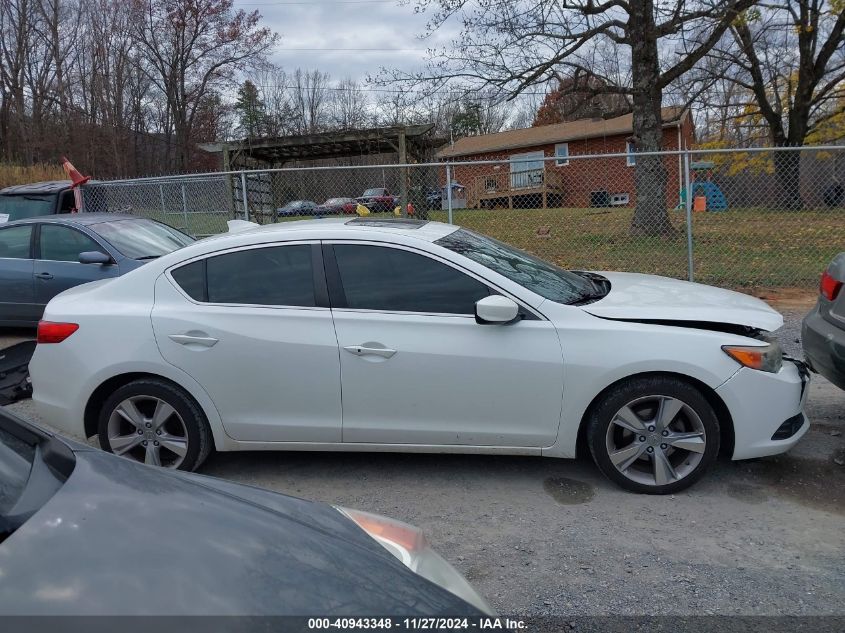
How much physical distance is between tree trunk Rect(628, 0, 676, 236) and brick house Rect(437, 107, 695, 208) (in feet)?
4.20

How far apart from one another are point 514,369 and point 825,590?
178 centimetres

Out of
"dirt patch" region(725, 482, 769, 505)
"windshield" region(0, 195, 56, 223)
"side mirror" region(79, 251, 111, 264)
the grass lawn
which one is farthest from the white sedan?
"windshield" region(0, 195, 56, 223)

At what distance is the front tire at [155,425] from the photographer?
13.7 feet

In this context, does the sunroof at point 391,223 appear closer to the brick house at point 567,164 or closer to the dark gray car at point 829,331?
the dark gray car at point 829,331

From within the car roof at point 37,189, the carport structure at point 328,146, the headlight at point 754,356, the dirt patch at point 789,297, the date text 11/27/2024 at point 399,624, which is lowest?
the dirt patch at point 789,297

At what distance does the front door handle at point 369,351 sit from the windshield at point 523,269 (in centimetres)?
76

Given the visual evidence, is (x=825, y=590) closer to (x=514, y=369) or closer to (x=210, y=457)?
(x=514, y=369)

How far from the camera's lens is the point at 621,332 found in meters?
3.84

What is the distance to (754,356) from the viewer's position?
3801 mm

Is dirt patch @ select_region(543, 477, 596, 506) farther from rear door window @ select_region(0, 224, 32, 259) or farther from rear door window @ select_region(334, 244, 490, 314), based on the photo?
rear door window @ select_region(0, 224, 32, 259)

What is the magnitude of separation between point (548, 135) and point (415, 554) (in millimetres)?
32588

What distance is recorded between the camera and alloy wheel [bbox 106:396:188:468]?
13.9 feet

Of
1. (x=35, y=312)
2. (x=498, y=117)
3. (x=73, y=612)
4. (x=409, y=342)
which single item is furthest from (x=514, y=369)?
(x=498, y=117)

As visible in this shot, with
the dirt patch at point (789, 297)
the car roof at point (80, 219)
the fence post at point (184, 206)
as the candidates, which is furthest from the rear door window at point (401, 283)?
the fence post at point (184, 206)
